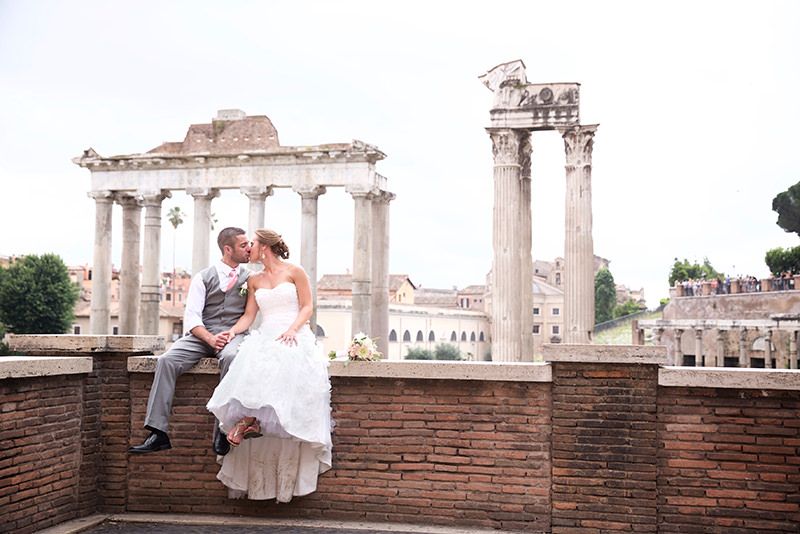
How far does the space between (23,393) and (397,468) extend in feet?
11.5

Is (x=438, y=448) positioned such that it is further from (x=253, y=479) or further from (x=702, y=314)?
(x=702, y=314)

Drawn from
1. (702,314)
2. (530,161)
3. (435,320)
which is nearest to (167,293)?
(435,320)

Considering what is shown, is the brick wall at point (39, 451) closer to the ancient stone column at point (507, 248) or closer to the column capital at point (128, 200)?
the ancient stone column at point (507, 248)

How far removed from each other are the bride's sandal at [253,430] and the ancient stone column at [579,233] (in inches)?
637

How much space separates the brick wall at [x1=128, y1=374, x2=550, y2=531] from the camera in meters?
8.46

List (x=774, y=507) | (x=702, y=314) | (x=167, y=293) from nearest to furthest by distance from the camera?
1. (x=774, y=507)
2. (x=702, y=314)
3. (x=167, y=293)

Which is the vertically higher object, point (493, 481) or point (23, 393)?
point (23, 393)

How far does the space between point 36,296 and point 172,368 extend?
195 feet

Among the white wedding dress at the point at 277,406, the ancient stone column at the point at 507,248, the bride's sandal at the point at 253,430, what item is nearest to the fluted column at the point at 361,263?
the ancient stone column at the point at 507,248

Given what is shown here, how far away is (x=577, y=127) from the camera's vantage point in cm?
2331

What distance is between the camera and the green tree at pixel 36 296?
208 feet

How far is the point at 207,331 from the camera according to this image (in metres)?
8.72

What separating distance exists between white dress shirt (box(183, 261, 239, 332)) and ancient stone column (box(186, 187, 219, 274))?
78.9 ft

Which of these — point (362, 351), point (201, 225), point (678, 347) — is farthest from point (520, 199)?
point (678, 347)
